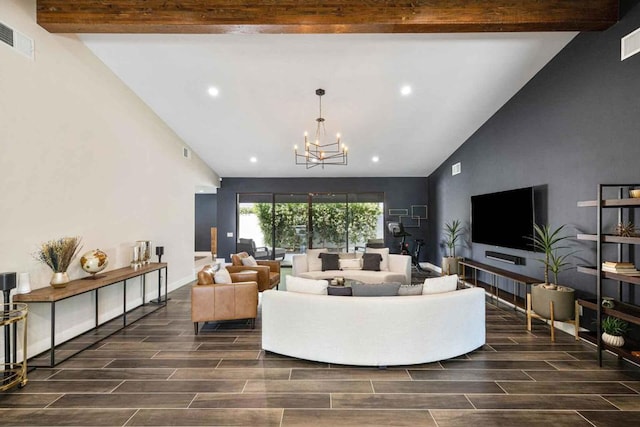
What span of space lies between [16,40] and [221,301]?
138 inches

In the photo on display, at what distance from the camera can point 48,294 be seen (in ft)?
10.5

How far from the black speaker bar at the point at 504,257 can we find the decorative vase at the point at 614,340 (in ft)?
7.01

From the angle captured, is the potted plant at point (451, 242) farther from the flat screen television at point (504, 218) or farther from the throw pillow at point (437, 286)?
the throw pillow at point (437, 286)

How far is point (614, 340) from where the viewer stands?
3105 millimetres

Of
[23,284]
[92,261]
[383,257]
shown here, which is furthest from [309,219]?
[23,284]

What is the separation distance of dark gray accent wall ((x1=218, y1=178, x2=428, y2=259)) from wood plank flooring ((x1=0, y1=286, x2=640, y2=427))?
6.33 meters

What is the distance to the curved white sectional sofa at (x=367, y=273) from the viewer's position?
6258 mm

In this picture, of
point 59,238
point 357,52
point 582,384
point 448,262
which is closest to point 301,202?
point 448,262

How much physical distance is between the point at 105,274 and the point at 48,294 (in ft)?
3.74

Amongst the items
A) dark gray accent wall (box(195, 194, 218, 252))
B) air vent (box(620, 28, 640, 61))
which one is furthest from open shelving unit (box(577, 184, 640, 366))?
dark gray accent wall (box(195, 194, 218, 252))

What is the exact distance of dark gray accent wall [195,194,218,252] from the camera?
12.5 meters

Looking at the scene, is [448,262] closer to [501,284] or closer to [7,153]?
[501,284]

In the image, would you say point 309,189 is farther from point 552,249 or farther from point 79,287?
point 79,287

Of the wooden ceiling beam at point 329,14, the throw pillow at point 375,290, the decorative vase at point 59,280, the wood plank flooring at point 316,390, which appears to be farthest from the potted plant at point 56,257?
the throw pillow at point 375,290
